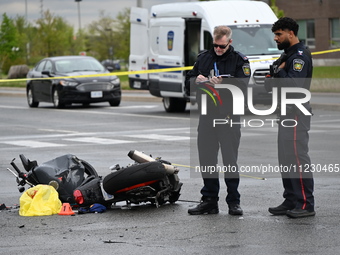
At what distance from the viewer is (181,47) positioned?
22016mm

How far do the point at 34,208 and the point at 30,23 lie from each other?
81.1m

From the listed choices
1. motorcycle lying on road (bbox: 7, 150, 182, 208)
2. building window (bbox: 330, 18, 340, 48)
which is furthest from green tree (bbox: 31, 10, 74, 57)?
motorcycle lying on road (bbox: 7, 150, 182, 208)

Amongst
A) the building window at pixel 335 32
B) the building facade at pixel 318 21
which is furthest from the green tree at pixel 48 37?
the building window at pixel 335 32

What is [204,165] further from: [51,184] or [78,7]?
[78,7]

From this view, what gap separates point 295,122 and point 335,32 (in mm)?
56502

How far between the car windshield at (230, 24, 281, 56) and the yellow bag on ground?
13338 mm

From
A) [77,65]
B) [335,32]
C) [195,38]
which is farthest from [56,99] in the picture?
[335,32]

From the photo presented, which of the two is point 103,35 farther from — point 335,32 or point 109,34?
point 335,32

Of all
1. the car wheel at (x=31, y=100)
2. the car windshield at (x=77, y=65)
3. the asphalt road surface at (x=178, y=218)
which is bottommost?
the car wheel at (x=31, y=100)

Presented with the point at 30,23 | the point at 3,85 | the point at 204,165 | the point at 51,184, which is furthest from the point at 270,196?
the point at 30,23

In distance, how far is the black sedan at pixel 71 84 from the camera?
25.0 meters

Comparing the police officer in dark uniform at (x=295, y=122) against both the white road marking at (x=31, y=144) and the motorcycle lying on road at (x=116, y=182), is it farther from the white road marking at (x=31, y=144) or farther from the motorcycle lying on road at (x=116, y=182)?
the white road marking at (x=31, y=144)

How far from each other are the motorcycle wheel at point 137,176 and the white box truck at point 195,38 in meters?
11.9

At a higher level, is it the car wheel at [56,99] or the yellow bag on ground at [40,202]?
the yellow bag on ground at [40,202]
